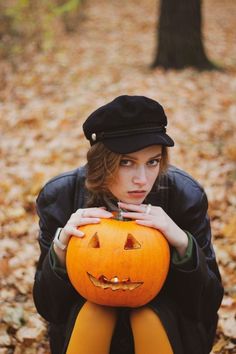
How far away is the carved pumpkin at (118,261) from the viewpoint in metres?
2.04

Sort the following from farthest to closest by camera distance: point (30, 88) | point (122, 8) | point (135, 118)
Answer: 1. point (122, 8)
2. point (30, 88)
3. point (135, 118)

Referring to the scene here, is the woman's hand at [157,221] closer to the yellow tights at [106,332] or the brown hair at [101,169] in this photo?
the brown hair at [101,169]

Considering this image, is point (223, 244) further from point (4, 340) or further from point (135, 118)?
point (135, 118)

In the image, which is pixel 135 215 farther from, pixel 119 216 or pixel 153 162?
pixel 153 162

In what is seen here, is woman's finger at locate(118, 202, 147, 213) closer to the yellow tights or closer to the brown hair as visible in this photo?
the brown hair

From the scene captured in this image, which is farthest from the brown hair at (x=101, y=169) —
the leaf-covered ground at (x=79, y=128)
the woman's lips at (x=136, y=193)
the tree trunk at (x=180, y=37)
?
the tree trunk at (x=180, y=37)

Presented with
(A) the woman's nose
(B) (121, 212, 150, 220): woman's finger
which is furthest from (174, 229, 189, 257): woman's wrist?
(A) the woman's nose

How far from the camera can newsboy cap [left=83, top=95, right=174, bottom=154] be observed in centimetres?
201

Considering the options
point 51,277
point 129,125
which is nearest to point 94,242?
point 51,277

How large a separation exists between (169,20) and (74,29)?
4462mm

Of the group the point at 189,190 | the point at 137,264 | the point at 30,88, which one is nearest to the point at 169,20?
the point at 30,88

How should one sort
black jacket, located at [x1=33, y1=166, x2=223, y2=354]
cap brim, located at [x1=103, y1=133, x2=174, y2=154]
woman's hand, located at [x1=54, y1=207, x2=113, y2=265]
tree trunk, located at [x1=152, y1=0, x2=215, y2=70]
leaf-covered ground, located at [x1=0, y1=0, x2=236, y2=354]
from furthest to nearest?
tree trunk, located at [x1=152, y1=0, x2=215, y2=70], leaf-covered ground, located at [x1=0, y1=0, x2=236, y2=354], black jacket, located at [x1=33, y1=166, x2=223, y2=354], woman's hand, located at [x1=54, y1=207, x2=113, y2=265], cap brim, located at [x1=103, y1=133, x2=174, y2=154]

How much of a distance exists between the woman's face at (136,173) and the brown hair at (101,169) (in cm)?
4

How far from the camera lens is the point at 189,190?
8.05 feet
